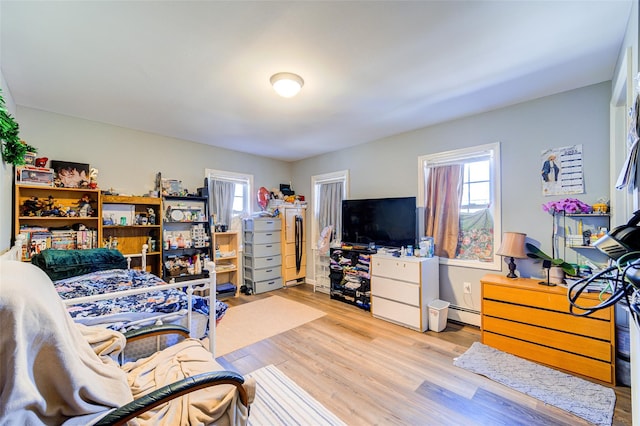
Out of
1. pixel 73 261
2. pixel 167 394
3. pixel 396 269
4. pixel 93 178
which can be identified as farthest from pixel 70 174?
pixel 396 269

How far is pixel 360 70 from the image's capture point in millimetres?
2154

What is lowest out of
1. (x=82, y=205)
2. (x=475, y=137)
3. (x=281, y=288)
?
(x=281, y=288)

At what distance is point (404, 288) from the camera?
10.2ft

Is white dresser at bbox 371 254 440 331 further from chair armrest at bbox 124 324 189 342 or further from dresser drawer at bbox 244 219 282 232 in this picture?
chair armrest at bbox 124 324 189 342

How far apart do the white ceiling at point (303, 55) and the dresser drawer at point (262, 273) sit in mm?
2570

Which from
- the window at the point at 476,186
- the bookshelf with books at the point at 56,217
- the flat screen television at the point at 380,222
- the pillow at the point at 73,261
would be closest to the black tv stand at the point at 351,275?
the flat screen television at the point at 380,222

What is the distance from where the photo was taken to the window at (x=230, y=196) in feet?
14.4

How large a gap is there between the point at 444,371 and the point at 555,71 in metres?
2.72

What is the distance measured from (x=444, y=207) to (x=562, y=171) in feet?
3.83

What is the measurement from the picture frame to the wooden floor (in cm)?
276

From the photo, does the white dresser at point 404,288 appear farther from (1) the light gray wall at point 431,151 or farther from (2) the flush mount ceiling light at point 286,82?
(2) the flush mount ceiling light at point 286,82

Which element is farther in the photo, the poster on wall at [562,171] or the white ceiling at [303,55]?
the poster on wall at [562,171]

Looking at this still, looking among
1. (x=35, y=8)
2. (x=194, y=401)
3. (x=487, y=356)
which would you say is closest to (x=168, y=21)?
(x=35, y=8)

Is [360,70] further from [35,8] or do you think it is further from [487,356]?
[487,356]
